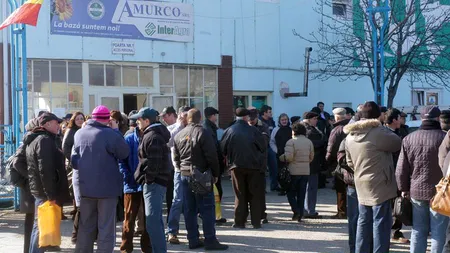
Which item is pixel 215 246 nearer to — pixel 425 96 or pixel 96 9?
pixel 96 9

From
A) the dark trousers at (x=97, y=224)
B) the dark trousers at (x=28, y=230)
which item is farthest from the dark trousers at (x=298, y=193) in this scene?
the dark trousers at (x=28, y=230)

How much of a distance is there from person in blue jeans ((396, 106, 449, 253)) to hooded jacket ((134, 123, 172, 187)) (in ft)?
9.12

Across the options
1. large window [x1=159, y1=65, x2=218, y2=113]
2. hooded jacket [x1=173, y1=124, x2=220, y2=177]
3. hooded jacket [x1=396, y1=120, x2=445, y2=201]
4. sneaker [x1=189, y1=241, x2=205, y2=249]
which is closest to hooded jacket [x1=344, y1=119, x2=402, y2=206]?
hooded jacket [x1=396, y1=120, x2=445, y2=201]

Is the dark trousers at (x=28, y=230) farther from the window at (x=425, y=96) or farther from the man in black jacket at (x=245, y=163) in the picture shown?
the window at (x=425, y=96)

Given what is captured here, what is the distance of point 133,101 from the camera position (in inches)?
717

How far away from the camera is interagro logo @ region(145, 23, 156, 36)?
18.0m

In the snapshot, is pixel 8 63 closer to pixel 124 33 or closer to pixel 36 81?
pixel 36 81

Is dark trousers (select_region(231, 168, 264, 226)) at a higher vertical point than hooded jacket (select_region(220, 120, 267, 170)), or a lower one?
lower

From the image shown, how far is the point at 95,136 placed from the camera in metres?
7.09

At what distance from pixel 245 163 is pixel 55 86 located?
8.67m

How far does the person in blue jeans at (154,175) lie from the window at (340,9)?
49.3 feet

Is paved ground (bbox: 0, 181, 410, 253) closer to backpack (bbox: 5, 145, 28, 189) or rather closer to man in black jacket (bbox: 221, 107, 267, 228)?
man in black jacket (bbox: 221, 107, 267, 228)

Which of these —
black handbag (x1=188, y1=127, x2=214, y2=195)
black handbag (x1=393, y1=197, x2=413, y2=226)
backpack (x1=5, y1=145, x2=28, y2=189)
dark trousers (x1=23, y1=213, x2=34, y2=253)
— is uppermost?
backpack (x1=5, y1=145, x2=28, y2=189)

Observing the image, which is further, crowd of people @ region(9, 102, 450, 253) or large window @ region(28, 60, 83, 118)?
large window @ region(28, 60, 83, 118)
